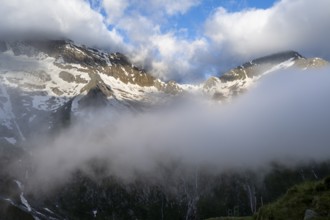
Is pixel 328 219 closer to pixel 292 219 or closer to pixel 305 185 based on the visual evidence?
pixel 292 219

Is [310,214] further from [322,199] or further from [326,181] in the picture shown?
[326,181]

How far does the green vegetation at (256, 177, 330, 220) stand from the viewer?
72.9 ft

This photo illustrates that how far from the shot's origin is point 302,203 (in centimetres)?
2409

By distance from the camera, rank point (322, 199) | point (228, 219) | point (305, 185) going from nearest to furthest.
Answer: point (322, 199), point (305, 185), point (228, 219)

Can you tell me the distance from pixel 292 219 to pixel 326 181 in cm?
297

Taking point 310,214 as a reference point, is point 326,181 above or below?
→ above

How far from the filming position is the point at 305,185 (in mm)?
25953

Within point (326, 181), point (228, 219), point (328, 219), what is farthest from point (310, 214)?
point (228, 219)

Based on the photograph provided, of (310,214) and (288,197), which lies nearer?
→ (310,214)

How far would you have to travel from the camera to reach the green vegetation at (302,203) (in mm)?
22219

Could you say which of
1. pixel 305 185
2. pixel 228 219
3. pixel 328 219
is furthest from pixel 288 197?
pixel 228 219

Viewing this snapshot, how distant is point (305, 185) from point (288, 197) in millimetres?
1176

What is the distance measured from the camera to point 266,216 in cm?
2486

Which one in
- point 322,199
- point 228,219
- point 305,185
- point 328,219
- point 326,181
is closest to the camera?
point 328,219
